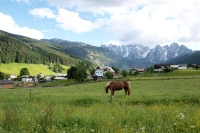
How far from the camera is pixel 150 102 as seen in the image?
19812mm

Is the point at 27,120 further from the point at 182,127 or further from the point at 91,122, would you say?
the point at 182,127

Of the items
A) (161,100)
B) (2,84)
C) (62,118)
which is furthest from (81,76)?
(62,118)

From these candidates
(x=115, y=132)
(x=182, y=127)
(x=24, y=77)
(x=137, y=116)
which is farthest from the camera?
(x=24, y=77)

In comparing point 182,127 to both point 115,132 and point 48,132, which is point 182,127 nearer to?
point 115,132

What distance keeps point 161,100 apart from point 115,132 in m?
14.0

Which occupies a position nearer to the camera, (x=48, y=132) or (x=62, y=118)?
(x=48, y=132)

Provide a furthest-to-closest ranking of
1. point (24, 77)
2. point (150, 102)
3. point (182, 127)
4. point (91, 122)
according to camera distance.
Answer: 1. point (24, 77)
2. point (150, 102)
3. point (91, 122)
4. point (182, 127)

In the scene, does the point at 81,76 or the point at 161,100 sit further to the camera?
the point at 81,76

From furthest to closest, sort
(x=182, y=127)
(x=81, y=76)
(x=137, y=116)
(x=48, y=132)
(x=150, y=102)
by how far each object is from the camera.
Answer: (x=81, y=76) < (x=150, y=102) < (x=137, y=116) < (x=182, y=127) < (x=48, y=132)

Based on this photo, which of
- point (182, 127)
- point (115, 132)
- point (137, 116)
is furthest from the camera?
point (137, 116)

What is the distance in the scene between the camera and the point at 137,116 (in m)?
10.6

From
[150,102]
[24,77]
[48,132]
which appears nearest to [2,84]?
[24,77]

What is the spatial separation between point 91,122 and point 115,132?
113 inches

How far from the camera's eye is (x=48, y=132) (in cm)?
800
